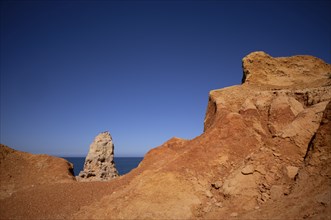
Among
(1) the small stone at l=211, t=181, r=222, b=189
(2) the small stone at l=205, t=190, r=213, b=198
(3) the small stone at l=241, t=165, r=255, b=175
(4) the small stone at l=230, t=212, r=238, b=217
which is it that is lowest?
(4) the small stone at l=230, t=212, r=238, b=217

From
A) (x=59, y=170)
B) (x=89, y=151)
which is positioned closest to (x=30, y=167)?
(x=59, y=170)

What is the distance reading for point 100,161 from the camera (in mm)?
27031

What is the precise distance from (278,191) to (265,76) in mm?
12462

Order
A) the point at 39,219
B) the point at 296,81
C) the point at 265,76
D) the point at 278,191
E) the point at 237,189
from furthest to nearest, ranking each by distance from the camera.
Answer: the point at 265,76 → the point at 296,81 → the point at 39,219 → the point at 237,189 → the point at 278,191

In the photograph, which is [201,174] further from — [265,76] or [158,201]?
[265,76]

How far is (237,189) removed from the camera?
12.2 metres

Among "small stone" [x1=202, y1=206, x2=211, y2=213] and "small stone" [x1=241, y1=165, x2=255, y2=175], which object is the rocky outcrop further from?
"small stone" [x1=241, y1=165, x2=255, y2=175]

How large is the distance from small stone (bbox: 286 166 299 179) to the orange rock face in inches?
1.7

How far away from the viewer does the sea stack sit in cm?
2619

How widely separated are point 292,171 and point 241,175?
2488 millimetres

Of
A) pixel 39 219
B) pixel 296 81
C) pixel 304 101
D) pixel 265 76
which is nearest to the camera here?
pixel 39 219

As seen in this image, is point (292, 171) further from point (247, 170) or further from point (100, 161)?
point (100, 161)

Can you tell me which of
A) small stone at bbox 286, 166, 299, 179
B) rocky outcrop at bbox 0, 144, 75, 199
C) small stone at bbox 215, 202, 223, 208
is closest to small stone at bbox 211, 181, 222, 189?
small stone at bbox 215, 202, 223, 208

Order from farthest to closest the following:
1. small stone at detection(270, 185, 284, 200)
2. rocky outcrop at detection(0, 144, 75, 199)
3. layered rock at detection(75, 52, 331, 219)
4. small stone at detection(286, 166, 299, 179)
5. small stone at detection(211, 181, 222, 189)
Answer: rocky outcrop at detection(0, 144, 75, 199), small stone at detection(211, 181, 222, 189), small stone at detection(286, 166, 299, 179), small stone at detection(270, 185, 284, 200), layered rock at detection(75, 52, 331, 219)
